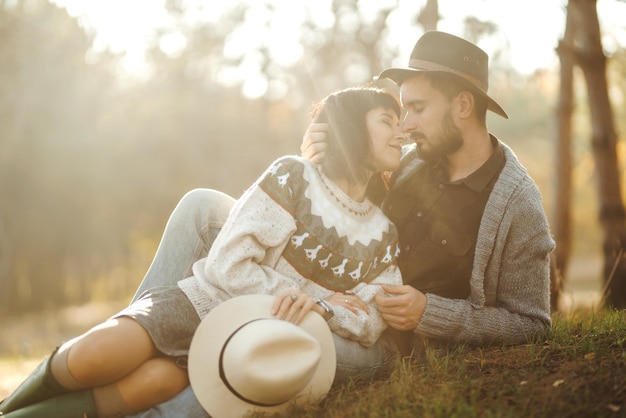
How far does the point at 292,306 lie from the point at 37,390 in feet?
4.13

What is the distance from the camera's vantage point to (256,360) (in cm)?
287

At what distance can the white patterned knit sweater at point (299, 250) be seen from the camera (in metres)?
3.29

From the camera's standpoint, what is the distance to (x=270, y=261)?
3434 millimetres

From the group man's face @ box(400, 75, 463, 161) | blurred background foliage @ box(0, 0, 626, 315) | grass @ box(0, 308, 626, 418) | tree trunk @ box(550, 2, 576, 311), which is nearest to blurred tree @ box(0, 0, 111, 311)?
blurred background foliage @ box(0, 0, 626, 315)

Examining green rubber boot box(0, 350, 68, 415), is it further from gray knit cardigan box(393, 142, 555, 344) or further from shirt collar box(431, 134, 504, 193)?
shirt collar box(431, 134, 504, 193)

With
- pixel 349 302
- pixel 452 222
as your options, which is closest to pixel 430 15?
pixel 452 222

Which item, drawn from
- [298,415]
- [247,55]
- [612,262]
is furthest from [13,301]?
[298,415]

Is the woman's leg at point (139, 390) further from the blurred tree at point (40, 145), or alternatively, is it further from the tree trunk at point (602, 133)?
the blurred tree at point (40, 145)

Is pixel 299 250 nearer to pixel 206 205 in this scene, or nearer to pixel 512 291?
pixel 206 205

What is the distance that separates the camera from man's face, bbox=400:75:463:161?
4.00 metres

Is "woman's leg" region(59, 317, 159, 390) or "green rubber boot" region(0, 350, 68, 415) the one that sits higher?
"woman's leg" region(59, 317, 159, 390)

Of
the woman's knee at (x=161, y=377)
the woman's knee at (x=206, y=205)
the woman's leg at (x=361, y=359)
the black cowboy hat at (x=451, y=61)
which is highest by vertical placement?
the black cowboy hat at (x=451, y=61)

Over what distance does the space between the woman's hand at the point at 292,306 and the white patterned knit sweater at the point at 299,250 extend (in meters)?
0.18

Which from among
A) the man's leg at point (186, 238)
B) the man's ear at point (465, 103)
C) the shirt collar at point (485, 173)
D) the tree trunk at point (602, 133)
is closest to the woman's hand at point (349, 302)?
the man's leg at point (186, 238)
